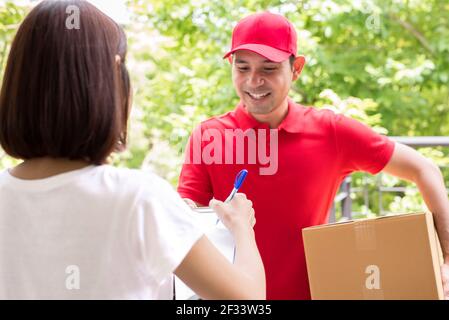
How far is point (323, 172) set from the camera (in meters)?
1.58

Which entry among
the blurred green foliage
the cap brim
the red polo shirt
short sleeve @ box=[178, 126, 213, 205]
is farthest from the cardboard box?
the blurred green foliage

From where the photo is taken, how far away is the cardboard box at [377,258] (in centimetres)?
125

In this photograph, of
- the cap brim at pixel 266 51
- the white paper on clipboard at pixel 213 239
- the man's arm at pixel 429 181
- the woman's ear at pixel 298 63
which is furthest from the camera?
the woman's ear at pixel 298 63

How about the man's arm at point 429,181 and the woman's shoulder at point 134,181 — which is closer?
the woman's shoulder at point 134,181

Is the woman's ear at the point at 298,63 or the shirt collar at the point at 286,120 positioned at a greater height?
the woman's ear at the point at 298,63

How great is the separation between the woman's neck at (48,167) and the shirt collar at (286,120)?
761 mm

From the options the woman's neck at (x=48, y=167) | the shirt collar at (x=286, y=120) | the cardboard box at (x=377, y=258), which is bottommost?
the cardboard box at (x=377, y=258)

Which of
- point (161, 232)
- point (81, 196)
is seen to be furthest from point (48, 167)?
point (161, 232)

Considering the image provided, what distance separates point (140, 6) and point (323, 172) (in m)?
2.78

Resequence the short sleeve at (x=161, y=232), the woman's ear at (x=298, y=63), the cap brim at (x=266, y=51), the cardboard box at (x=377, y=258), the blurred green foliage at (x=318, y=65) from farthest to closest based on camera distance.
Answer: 1. the blurred green foliage at (x=318, y=65)
2. the woman's ear at (x=298, y=63)
3. the cap brim at (x=266, y=51)
4. the cardboard box at (x=377, y=258)
5. the short sleeve at (x=161, y=232)

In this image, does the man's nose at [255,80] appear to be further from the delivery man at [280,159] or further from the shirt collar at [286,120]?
the shirt collar at [286,120]

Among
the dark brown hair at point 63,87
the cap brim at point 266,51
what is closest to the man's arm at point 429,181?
the cap brim at point 266,51

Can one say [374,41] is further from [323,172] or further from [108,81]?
[108,81]
